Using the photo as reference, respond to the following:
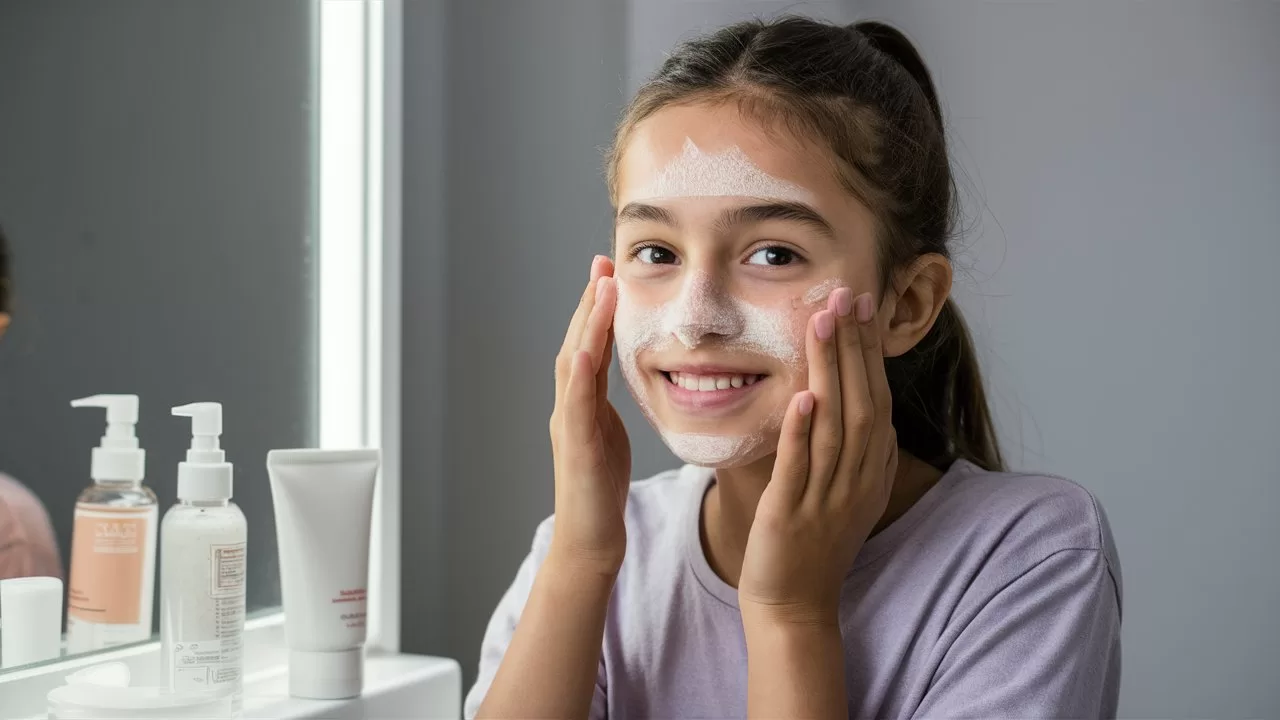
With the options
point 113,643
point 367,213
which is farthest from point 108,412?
point 367,213

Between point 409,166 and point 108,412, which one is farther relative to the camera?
point 409,166

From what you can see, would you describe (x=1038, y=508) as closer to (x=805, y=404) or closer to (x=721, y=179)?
(x=805, y=404)

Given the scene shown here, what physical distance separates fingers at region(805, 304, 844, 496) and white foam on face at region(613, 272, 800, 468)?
2 centimetres

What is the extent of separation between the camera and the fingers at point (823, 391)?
726mm

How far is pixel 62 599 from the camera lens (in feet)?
2.72

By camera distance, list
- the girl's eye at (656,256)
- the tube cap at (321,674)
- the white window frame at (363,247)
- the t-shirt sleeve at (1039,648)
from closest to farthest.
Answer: the t-shirt sleeve at (1039,648)
the girl's eye at (656,256)
the tube cap at (321,674)
the white window frame at (363,247)

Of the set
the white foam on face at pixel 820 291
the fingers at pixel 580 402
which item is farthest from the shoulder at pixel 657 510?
the white foam on face at pixel 820 291

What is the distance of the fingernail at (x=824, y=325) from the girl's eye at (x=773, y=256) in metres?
0.05

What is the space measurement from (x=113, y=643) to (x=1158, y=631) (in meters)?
0.83

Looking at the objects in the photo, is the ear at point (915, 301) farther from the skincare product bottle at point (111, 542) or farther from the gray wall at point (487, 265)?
the skincare product bottle at point (111, 542)

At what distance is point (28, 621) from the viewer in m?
0.79

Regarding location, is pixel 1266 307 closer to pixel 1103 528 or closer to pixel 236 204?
pixel 1103 528

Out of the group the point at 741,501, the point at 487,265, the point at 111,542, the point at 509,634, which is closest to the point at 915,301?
the point at 741,501

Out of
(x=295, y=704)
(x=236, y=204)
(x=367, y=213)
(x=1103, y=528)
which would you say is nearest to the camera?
(x=1103, y=528)
